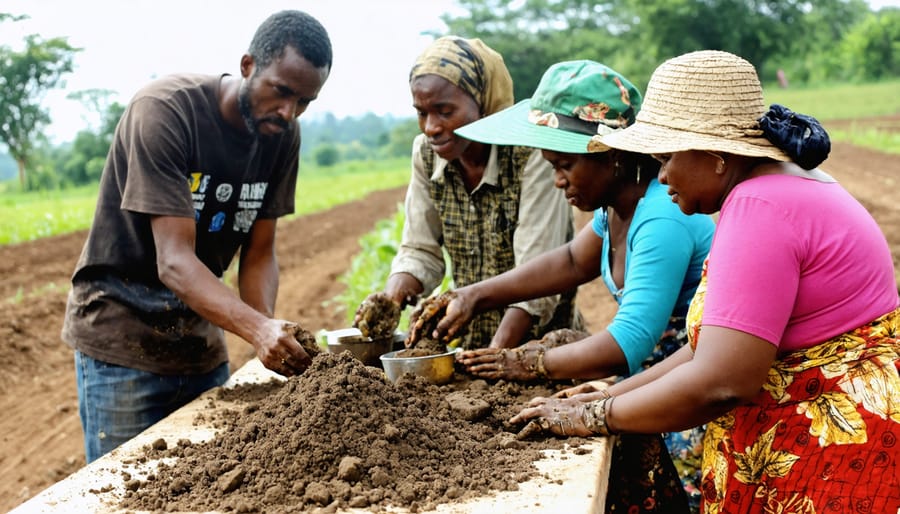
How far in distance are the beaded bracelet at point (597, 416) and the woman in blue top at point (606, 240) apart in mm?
357

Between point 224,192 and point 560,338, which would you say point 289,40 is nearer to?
point 224,192

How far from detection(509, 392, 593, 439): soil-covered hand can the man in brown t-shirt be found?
1.09 meters

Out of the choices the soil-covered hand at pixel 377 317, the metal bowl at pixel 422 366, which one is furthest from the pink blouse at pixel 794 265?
the soil-covered hand at pixel 377 317

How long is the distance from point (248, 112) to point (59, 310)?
7147 millimetres

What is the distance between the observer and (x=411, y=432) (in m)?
2.21

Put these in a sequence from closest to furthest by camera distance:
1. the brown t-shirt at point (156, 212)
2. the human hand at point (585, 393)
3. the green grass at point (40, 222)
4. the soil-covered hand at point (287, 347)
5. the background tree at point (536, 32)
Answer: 1. the human hand at point (585, 393)
2. the soil-covered hand at point (287, 347)
3. the brown t-shirt at point (156, 212)
4. the green grass at point (40, 222)
5. the background tree at point (536, 32)

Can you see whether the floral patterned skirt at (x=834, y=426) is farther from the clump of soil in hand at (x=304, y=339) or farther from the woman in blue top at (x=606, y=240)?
the clump of soil in hand at (x=304, y=339)

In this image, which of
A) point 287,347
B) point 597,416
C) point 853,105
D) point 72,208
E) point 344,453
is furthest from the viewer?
point 853,105

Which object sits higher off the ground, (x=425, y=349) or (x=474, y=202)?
(x=474, y=202)

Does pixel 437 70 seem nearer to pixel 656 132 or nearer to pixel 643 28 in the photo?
pixel 656 132

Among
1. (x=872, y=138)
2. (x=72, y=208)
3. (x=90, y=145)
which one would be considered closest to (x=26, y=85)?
(x=90, y=145)

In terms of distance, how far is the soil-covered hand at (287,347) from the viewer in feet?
8.62

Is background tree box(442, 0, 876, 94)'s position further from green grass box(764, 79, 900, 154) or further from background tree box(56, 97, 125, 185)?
background tree box(56, 97, 125, 185)

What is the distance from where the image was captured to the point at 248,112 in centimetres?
311
